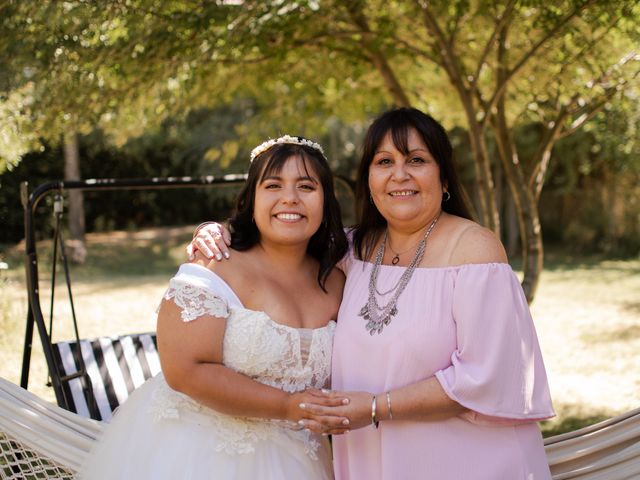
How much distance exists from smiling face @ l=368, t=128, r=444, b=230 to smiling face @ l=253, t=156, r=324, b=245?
21cm

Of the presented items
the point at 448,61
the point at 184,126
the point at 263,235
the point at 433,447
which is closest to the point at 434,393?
the point at 433,447

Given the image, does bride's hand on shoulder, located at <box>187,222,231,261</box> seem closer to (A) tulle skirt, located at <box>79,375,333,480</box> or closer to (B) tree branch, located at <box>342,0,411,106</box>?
(A) tulle skirt, located at <box>79,375,333,480</box>

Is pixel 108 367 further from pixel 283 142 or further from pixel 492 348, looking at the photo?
pixel 492 348

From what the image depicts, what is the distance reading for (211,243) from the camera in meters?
2.28

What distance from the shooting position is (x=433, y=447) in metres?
2.12

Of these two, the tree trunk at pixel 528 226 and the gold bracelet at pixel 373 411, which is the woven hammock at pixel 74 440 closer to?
the gold bracelet at pixel 373 411

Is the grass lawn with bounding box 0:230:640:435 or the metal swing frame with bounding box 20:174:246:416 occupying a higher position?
the metal swing frame with bounding box 20:174:246:416

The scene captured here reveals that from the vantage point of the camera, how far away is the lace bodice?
2.10m

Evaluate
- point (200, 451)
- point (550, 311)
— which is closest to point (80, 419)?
point (200, 451)

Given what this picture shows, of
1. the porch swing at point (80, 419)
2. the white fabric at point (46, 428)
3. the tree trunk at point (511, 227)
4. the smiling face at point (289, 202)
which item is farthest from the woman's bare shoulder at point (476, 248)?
the tree trunk at point (511, 227)

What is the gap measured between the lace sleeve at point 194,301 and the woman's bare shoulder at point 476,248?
0.69 metres

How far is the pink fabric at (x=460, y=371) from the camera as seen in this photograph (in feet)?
6.57

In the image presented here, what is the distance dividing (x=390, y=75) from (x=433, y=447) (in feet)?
12.0

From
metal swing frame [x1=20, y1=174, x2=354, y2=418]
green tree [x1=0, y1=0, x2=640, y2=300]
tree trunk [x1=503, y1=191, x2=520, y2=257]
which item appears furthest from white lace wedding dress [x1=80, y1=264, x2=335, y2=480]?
tree trunk [x1=503, y1=191, x2=520, y2=257]
